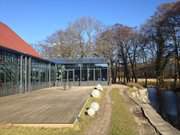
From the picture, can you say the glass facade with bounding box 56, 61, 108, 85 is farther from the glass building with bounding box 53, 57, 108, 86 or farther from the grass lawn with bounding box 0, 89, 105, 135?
the grass lawn with bounding box 0, 89, 105, 135

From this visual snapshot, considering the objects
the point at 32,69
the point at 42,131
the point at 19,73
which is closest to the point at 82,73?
the point at 32,69

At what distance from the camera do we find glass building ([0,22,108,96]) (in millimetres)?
19281

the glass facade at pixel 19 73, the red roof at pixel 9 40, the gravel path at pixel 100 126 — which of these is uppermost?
the red roof at pixel 9 40

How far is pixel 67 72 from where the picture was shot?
123 ft

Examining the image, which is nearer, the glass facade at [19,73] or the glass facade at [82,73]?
Answer: the glass facade at [19,73]

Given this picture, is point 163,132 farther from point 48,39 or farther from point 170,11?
point 48,39

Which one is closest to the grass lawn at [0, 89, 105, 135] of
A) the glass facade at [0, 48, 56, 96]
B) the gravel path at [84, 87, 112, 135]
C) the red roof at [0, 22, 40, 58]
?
the gravel path at [84, 87, 112, 135]

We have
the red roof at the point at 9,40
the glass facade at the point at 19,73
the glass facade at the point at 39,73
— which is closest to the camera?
the glass facade at the point at 19,73

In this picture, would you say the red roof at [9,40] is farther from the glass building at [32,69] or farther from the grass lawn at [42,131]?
the grass lawn at [42,131]

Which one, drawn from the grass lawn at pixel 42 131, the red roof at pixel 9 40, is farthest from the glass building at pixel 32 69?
the grass lawn at pixel 42 131

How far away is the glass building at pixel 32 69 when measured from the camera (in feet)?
63.3

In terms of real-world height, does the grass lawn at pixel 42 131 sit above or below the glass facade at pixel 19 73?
below

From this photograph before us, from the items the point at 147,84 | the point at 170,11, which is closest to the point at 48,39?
the point at 147,84

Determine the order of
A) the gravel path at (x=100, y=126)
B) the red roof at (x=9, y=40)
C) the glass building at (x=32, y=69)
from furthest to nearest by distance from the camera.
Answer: the red roof at (x=9, y=40)
the glass building at (x=32, y=69)
the gravel path at (x=100, y=126)
